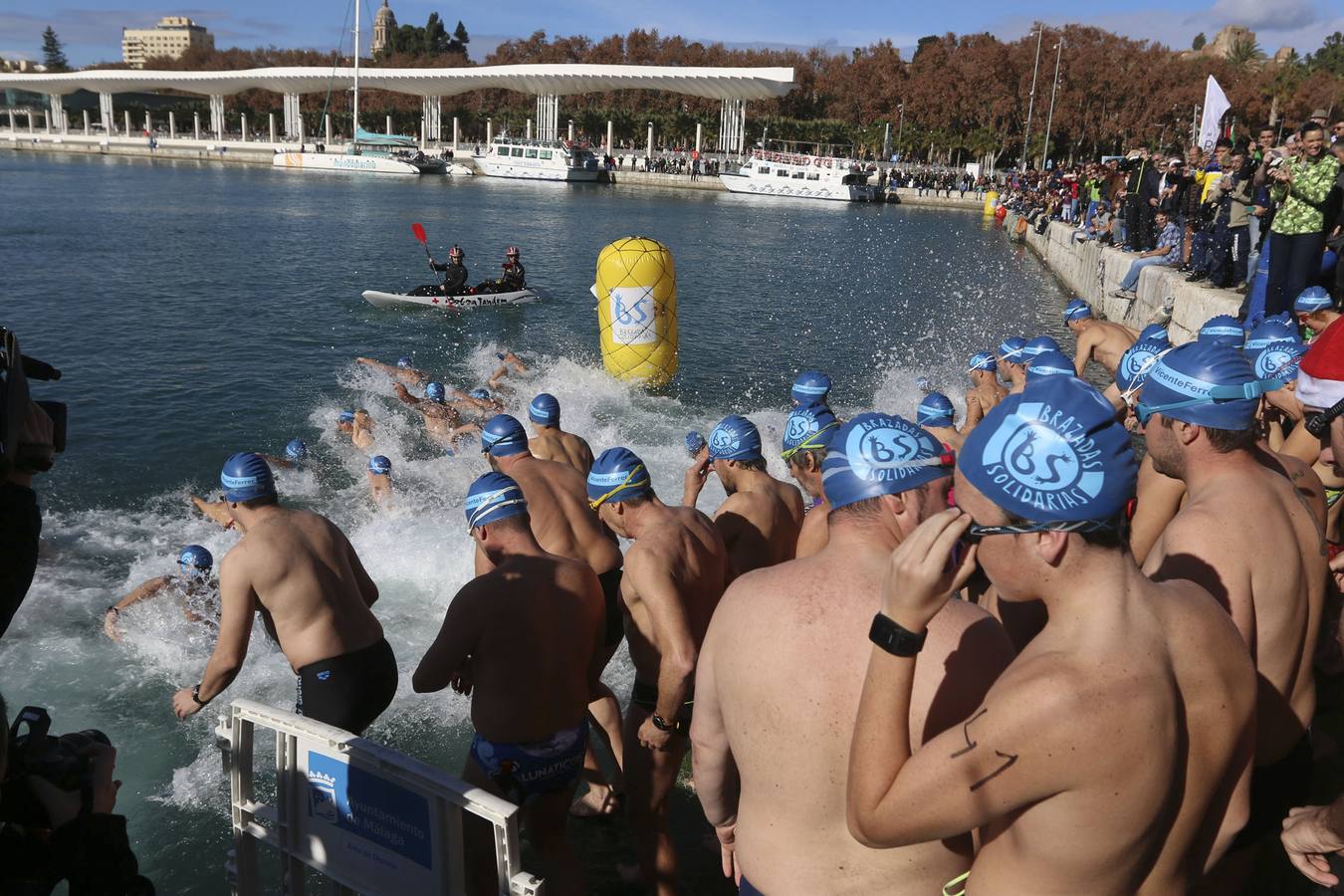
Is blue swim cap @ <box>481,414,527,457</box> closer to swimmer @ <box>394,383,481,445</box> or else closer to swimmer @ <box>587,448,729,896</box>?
swimmer @ <box>587,448,729,896</box>

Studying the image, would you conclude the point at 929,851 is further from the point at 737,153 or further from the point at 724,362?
the point at 737,153

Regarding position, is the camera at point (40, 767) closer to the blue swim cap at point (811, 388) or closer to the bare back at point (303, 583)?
the bare back at point (303, 583)

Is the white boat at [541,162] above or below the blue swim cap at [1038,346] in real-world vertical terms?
above

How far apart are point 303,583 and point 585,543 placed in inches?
60.8

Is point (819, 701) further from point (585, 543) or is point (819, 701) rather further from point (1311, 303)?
point (1311, 303)

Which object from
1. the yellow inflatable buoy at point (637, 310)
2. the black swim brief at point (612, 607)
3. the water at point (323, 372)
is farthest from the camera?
the yellow inflatable buoy at point (637, 310)

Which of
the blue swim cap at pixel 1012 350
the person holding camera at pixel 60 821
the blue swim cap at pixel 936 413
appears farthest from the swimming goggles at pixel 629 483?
the blue swim cap at pixel 1012 350

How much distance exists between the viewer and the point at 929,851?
2.13 meters

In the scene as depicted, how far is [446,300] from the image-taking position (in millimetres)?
21281

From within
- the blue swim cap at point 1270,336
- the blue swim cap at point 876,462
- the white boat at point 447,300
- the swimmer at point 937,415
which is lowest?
the white boat at point 447,300

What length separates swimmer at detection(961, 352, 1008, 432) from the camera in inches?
328

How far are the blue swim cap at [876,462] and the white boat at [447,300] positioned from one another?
19993 millimetres

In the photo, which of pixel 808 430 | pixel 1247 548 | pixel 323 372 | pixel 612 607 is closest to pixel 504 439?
pixel 612 607

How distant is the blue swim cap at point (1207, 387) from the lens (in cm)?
269
